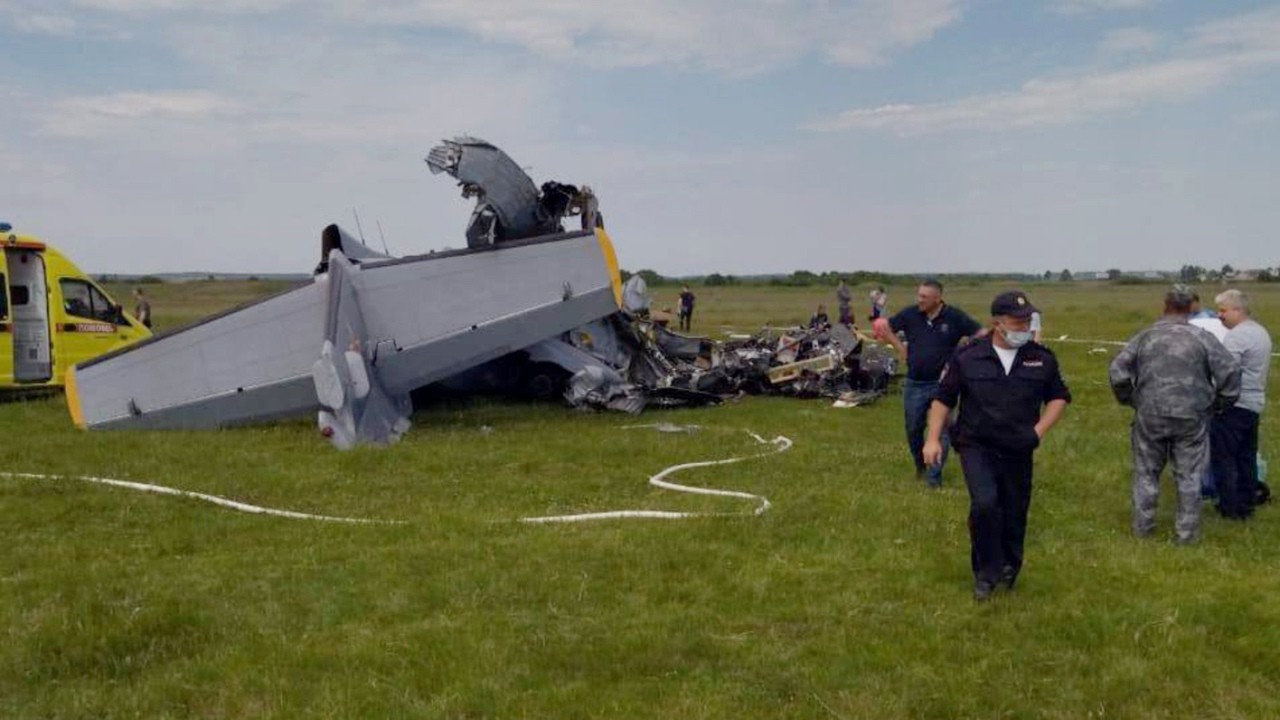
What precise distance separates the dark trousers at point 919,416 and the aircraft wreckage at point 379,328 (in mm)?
5095

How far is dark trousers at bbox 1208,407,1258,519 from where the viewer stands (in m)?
8.38

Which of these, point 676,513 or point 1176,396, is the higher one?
point 1176,396

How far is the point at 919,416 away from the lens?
9734mm

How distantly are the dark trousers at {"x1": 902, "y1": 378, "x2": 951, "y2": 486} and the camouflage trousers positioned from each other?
6.43ft

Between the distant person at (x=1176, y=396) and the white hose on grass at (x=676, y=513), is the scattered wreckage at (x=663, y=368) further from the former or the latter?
the distant person at (x=1176, y=396)

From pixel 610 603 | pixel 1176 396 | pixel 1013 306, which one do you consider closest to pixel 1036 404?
pixel 1013 306

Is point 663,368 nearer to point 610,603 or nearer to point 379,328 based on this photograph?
point 379,328

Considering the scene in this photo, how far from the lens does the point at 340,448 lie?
38.1 feet

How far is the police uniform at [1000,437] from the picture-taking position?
6188 mm

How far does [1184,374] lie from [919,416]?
8.88 ft

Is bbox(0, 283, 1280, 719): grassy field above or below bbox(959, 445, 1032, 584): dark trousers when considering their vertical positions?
below

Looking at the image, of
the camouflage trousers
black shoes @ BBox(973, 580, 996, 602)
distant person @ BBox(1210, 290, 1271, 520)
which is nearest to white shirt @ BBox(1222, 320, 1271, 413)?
distant person @ BBox(1210, 290, 1271, 520)

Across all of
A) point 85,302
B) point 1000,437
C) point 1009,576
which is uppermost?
point 85,302

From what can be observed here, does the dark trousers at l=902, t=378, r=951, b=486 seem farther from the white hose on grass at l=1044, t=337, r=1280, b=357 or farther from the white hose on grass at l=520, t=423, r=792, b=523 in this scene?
the white hose on grass at l=1044, t=337, r=1280, b=357
